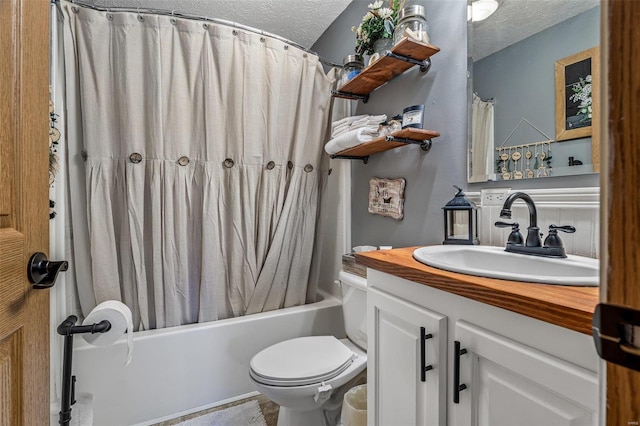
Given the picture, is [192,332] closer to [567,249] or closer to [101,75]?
[101,75]

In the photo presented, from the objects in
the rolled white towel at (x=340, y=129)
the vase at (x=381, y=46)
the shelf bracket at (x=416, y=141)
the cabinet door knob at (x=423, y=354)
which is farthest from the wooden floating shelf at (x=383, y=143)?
the cabinet door knob at (x=423, y=354)

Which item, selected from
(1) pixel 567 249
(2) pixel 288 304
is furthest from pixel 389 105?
(2) pixel 288 304

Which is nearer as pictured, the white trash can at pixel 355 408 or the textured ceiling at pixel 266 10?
the white trash can at pixel 355 408

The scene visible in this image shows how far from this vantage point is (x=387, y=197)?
161 cm

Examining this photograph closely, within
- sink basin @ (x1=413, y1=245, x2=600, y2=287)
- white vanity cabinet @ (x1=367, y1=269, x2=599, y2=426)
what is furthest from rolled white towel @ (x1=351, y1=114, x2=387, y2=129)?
white vanity cabinet @ (x1=367, y1=269, x2=599, y2=426)

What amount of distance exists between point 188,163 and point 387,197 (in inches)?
42.8

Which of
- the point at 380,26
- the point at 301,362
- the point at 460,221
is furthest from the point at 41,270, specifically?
the point at 380,26

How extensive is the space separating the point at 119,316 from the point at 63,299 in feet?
1.42

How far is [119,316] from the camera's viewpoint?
1.17m

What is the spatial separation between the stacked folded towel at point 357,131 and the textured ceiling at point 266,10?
894mm

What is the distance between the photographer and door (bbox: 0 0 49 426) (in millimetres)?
Result: 505

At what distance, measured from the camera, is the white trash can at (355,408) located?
1187mm

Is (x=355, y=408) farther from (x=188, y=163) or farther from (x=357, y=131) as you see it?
(x=188, y=163)

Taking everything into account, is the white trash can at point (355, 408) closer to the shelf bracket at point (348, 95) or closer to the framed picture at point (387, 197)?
the framed picture at point (387, 197)
